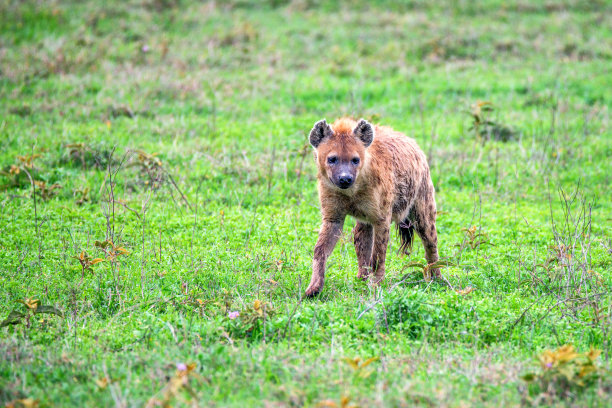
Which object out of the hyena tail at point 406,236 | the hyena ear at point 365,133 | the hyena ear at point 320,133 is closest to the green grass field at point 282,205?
the hyena tail at point 406,236

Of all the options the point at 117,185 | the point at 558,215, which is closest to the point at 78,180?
the point at 117,185

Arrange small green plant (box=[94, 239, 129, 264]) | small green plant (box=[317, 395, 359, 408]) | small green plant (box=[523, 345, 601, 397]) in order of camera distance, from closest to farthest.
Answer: small green plant (box=[317, 395, 359, 408]) → small green plant (box=[523, 345, 601, 397]) → small green plant (box=[94, 239, 129, 264])

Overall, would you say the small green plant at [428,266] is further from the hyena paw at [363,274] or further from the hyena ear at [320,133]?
the hyena ear at [320,133]

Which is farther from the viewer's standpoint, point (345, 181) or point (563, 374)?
point (345, 181)

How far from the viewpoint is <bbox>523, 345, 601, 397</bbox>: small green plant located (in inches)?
160

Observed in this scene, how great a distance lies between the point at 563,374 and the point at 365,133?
3014 millimetres

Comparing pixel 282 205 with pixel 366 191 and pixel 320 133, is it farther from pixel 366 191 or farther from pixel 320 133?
pixel 366 191

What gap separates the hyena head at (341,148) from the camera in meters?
5.96

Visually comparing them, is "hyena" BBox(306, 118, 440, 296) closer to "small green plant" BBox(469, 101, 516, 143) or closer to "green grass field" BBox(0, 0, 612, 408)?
"green grass field" BBox(0, 0, 612, 408)

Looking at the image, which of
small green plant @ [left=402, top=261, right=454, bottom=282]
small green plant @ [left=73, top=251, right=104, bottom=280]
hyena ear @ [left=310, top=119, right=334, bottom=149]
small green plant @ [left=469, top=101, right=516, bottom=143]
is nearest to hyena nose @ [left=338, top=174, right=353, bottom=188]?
hyena ear @ [left=310, top=119, right=334, bottom=149]

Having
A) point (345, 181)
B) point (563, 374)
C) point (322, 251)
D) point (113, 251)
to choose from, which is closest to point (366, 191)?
point (345, 181)

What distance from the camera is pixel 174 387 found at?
144 inches

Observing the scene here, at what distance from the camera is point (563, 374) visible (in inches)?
160

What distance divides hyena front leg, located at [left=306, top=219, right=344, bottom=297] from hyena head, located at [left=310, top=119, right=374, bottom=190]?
459 mm
